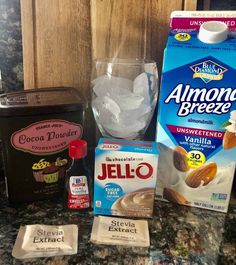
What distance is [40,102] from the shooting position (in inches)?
29.7

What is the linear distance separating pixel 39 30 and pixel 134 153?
0.43 m

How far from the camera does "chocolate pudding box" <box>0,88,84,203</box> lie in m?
0.72

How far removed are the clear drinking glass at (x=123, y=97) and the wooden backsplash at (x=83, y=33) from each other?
2.3 inches

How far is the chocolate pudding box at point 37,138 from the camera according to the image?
2.36ft

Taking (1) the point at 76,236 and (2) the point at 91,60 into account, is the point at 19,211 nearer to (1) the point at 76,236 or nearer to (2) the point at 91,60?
(1) the point at 76,236

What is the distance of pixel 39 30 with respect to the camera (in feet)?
2.89

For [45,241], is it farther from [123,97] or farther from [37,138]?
[123,97]

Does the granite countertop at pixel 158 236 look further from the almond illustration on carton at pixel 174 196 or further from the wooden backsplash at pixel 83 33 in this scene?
the wooden backsplash at pixel 83 33

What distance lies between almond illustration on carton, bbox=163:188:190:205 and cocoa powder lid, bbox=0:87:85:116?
0.29 metres

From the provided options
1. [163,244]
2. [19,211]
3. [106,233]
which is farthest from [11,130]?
[163,244]

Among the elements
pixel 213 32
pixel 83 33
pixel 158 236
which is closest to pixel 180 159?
pixel 158 236

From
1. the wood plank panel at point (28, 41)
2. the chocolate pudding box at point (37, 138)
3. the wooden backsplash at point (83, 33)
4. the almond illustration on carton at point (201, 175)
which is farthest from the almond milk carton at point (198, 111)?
the wood plank panel at point (28, 41)

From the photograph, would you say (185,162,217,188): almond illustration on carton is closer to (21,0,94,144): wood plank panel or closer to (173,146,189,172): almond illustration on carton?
(173,146,189,172): almond illustration on carton

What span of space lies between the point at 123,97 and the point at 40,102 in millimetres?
199
